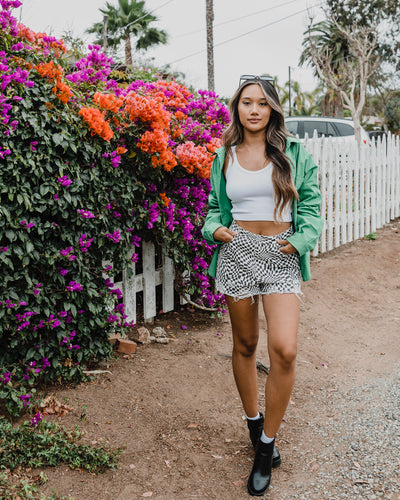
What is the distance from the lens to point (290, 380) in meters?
2.69

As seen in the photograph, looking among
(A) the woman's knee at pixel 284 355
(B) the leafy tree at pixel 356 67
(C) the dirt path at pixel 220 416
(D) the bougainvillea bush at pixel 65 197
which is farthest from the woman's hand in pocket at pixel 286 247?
(B) the leafy tree at pixel 356 67

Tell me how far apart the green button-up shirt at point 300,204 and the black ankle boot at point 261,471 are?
0.90 metres

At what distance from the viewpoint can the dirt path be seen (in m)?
2.82

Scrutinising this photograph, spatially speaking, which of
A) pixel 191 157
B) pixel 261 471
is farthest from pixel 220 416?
pixel 191 157

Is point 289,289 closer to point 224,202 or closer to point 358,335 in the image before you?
point 224,202

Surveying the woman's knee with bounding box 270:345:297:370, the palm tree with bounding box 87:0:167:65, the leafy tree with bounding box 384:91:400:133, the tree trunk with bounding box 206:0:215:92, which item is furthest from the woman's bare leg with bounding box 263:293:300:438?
the leafy tree with bounding box 384:91:400:133

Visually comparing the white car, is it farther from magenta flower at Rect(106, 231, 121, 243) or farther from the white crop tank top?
the white crop tank top

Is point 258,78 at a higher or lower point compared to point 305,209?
higher

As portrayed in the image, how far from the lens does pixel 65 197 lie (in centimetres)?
337

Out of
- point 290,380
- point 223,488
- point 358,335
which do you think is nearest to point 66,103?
point 290,380

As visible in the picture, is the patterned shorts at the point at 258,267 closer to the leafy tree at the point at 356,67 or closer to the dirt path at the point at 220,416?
the dirt path at the point at 220,416

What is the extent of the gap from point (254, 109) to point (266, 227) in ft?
2.00

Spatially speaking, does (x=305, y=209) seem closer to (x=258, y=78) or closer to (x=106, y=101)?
(x=258, y=78)

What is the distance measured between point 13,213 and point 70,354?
40.6 inches
